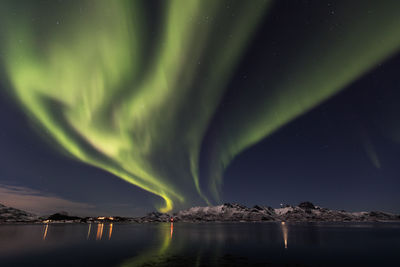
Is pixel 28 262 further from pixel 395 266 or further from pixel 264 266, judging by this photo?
pixel 395 266

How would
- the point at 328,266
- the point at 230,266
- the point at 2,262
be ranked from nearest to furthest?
1. the point at 230,266
2. the point at 328,266
3. the point at 2,262

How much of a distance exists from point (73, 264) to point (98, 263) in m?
4.35

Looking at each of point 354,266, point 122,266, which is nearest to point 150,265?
point 122,266

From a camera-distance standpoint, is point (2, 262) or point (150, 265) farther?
point (2, 262)

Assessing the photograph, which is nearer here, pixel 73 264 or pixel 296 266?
pixel 296 266

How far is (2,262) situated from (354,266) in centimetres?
6497

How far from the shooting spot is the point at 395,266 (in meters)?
40.6

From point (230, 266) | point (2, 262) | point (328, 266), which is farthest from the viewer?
point (2, 262)

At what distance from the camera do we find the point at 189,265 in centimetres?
3672

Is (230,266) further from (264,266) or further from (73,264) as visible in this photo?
(73,264)

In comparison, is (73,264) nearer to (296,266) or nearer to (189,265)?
(189,265)

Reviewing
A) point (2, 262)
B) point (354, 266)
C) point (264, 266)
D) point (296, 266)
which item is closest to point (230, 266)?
point (264, 266)

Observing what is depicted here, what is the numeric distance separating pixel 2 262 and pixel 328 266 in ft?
197

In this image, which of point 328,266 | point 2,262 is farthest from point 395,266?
point 2,262
